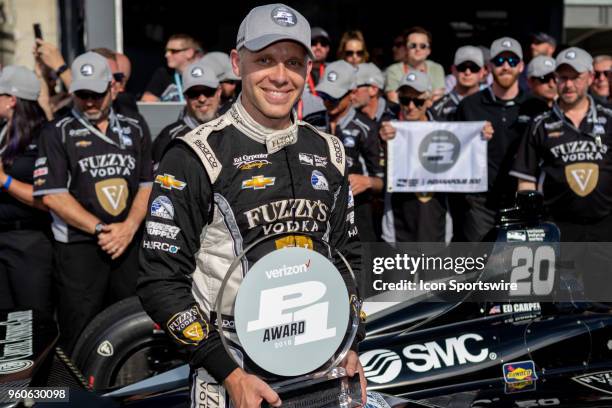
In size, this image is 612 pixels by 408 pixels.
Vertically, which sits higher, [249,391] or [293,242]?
[293,242]

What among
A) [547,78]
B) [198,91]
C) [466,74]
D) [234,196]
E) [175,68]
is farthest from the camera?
[175,68]

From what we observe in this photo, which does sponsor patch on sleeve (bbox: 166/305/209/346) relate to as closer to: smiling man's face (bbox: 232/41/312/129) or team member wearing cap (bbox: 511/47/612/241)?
smiling man's face (bbox: 232/41/312/129)

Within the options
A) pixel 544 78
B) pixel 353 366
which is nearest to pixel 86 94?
pixel 544 78

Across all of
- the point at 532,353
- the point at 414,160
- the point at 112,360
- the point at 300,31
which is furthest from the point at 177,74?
the point at 300,31

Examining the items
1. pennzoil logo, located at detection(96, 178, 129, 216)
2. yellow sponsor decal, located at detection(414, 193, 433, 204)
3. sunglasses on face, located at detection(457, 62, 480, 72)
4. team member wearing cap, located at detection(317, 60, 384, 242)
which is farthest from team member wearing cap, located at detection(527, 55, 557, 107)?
pennzoil logo, located at detection(96, 178, 129, 216)

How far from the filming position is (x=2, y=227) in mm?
5180

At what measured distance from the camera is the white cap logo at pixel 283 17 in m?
2.11

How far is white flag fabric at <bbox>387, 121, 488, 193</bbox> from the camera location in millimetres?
6141

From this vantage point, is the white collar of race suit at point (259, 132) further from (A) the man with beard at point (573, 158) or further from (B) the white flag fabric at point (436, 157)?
(B) the white flag fabric at point (436, 157)

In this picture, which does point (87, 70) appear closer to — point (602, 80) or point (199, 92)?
point (199, 92)

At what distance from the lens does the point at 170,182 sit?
2.07 m

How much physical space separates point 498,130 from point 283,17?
14.2 ft

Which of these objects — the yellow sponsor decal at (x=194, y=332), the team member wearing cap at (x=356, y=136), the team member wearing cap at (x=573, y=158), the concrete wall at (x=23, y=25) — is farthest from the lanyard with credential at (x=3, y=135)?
the concrete wall at (x=23, y=25)

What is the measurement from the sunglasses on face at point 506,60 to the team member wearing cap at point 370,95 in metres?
0.94
